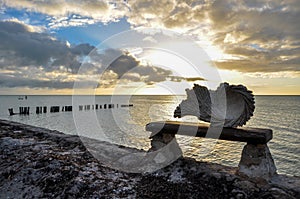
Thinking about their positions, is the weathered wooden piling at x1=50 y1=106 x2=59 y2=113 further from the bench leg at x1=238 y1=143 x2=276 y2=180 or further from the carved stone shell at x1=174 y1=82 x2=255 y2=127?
the bench leg at x1=238 y1=143 x2=276 y2=180

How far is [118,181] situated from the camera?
14.8 ft

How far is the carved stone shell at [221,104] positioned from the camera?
4.52m

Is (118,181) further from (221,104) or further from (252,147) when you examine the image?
(252,147)

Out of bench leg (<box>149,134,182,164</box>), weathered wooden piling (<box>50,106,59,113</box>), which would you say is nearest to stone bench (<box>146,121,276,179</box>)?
bench leg (<box>149,134,182,164</box>)

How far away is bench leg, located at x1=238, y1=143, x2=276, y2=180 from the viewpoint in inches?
172

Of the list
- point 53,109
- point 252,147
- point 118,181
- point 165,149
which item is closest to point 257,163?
point 252,147

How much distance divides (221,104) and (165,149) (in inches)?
63.9

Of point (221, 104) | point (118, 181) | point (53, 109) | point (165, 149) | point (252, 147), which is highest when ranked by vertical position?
point (221, 104)

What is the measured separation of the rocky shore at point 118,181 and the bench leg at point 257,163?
166 millimetres

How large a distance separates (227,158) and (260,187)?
12297mm

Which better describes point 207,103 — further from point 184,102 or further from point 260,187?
point 260,187

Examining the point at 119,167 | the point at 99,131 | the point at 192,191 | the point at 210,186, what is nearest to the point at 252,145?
the point at 210,186

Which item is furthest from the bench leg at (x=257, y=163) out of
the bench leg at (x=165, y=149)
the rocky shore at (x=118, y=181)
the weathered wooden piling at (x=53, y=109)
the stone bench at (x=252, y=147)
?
the weathered wooden piling at (x=53, y=109)

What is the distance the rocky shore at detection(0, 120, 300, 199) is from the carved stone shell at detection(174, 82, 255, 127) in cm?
102
